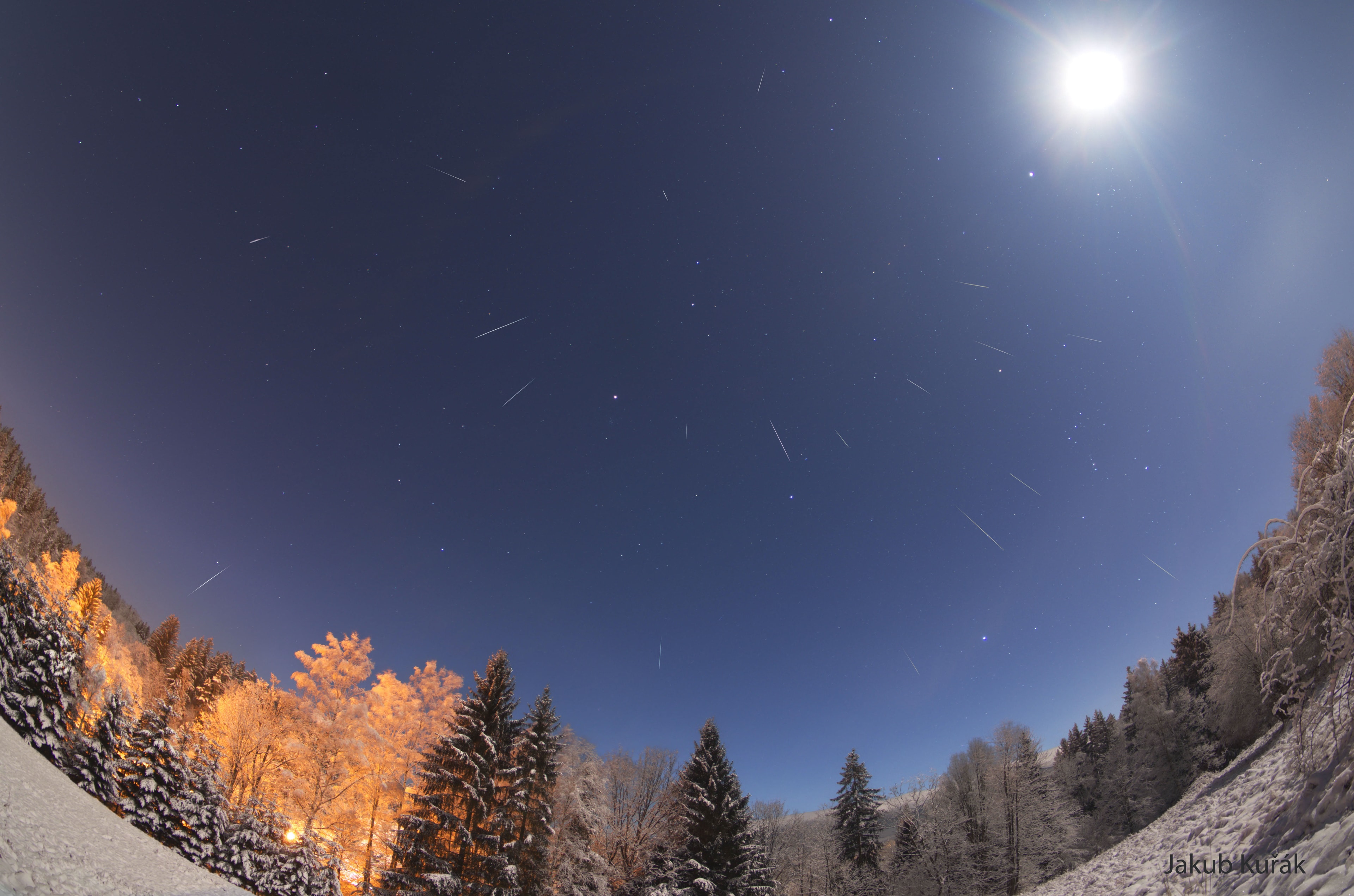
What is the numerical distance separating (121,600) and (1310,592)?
138141mm

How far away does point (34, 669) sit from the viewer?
10.1m

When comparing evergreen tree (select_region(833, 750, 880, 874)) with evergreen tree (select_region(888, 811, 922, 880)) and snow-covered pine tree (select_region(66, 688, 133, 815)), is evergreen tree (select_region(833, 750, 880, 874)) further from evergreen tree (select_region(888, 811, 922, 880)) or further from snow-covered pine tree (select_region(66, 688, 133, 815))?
snow-covered pine tree (select_region(66, 688, 133, 815))

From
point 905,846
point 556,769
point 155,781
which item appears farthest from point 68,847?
point 905,846

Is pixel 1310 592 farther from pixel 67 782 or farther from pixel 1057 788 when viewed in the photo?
pixel 1057 788

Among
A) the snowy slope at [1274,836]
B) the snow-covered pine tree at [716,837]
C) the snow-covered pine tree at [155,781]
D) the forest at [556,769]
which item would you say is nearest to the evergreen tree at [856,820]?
the forest at [556,769]

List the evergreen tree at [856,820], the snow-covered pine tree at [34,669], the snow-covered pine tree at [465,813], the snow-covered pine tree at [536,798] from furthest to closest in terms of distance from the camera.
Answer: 1. the evergreen tree at [856,820]
2. the snow-covered pine tree at [536,798]
3. the snow-covered pine tree at [465,813]
4. the snow-covered pine tree at [34,669]

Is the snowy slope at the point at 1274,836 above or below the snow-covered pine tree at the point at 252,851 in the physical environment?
above

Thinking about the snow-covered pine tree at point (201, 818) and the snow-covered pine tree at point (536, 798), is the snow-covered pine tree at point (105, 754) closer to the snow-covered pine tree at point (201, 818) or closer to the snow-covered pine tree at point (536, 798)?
the snow-covered pine tree at point (201, 818)

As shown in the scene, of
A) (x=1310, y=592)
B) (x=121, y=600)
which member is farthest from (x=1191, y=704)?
(x=121, y=600)

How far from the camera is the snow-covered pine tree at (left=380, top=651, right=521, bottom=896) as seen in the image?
16.1m

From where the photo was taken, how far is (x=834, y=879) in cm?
3316

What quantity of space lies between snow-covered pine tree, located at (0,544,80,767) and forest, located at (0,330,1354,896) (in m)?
0.04

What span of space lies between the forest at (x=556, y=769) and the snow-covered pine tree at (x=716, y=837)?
9 centimetres

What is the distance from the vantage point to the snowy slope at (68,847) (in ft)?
21.0
